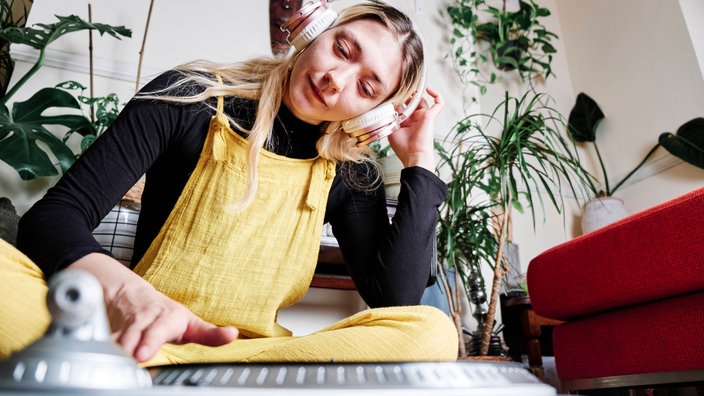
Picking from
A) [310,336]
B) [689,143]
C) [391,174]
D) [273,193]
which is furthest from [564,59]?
[310,336]

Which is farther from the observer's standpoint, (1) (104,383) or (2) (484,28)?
(2) (484,28)

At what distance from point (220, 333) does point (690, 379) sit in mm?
975

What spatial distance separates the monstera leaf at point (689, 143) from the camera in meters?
1.97

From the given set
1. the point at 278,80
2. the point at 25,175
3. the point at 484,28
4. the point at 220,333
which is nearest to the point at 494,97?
the point at 484,28

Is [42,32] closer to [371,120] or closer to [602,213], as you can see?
[371,120]

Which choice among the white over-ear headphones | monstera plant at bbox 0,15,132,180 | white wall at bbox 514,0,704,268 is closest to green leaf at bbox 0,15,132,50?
monstera plant at bbox 0,15,132,180

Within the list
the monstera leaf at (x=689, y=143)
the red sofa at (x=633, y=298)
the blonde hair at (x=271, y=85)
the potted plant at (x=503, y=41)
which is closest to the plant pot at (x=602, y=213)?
the monstera leaf at (x=689, y=143)

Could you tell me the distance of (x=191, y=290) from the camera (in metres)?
0.75

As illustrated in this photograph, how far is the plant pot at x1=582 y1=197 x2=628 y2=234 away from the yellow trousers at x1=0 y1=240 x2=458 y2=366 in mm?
1839

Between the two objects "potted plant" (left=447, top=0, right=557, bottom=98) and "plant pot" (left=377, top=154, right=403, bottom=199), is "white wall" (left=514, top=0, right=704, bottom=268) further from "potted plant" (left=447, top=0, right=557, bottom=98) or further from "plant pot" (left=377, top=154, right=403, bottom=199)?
"plant pot" (left=377, top=154, right=403, bottom=199)

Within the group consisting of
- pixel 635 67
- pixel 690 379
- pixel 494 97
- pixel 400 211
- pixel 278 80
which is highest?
pixel 635 67

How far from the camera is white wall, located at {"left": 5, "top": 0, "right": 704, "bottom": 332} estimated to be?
161 cm

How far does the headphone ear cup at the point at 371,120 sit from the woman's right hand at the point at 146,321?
536mm

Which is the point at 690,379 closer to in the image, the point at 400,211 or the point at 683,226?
the point at 683,226
